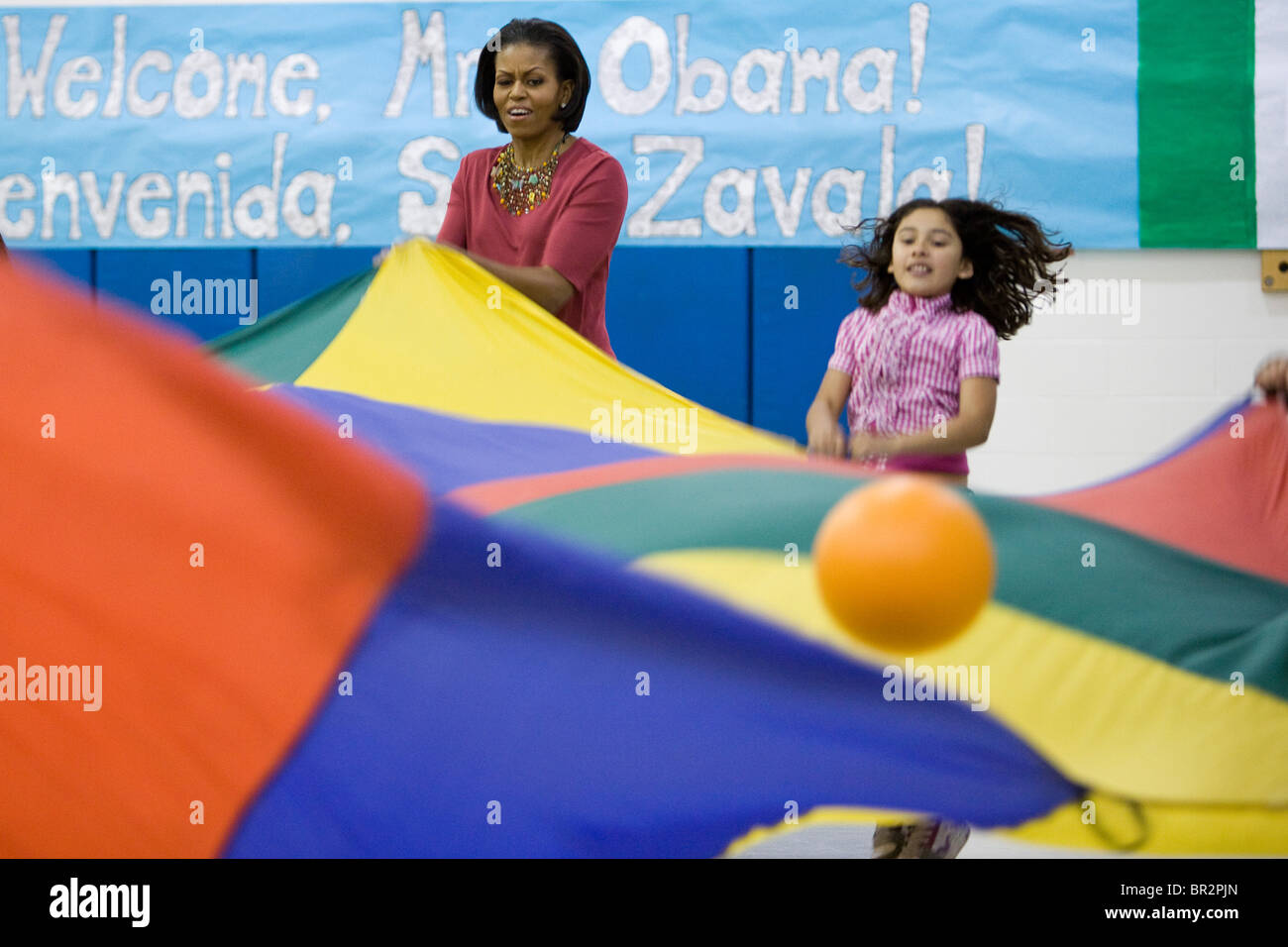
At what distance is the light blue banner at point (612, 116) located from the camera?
377 cm

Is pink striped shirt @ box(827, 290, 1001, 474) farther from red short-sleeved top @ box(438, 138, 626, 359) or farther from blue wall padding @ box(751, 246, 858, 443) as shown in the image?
blue wall padding @ box(751, 246, 858, 443)

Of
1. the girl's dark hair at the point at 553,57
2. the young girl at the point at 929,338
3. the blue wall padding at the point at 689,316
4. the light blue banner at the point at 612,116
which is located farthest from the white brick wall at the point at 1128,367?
the girl's dark hair at the point at 553,57

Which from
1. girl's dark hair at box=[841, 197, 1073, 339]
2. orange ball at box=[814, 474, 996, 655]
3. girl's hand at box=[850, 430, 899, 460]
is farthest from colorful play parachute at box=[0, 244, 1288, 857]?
girl's dark hair at box=[841, 197, 1073, 339]

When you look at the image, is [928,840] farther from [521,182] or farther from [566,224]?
[521,182]

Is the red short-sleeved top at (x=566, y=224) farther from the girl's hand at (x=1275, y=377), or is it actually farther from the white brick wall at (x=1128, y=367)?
the white brick wall at (x=1128, y=367)

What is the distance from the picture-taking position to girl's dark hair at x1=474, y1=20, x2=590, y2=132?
1.99 metres

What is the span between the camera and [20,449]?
1269mm

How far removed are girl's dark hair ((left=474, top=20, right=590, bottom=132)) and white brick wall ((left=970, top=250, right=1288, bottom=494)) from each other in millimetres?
2142

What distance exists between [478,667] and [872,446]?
673 mm

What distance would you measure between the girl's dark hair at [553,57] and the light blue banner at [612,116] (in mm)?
1802

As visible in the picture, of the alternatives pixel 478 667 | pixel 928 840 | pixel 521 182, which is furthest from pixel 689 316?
pixel 478 667

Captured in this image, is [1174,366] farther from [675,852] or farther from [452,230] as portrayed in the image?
[675,852]

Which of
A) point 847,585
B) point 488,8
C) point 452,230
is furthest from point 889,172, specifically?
point 847,585

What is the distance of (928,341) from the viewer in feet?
5.95
